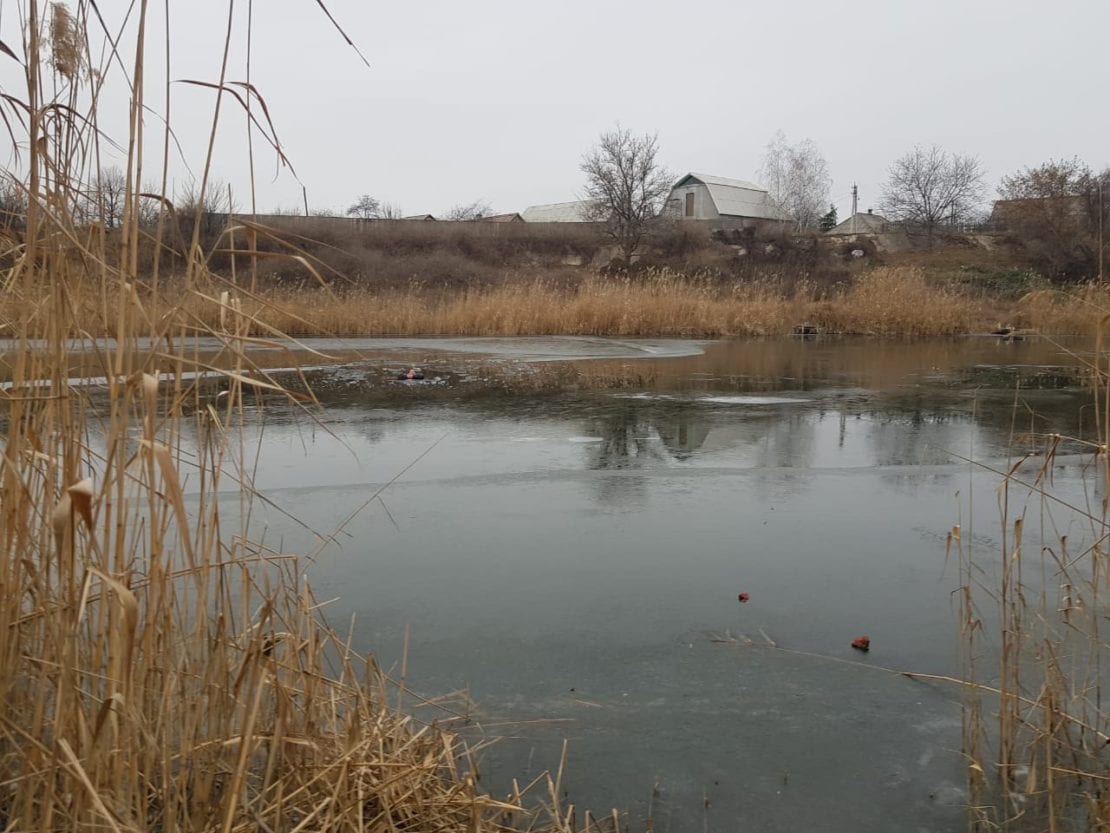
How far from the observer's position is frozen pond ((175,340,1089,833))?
7.35 feet

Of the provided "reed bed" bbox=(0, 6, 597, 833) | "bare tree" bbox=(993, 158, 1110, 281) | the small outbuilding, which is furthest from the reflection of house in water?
the small outbuilding

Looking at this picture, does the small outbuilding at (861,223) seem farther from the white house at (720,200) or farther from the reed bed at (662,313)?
the reed bed at (662,313)

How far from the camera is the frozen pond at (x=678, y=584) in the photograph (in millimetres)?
2240

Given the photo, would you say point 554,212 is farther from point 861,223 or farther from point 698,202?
point 861,223

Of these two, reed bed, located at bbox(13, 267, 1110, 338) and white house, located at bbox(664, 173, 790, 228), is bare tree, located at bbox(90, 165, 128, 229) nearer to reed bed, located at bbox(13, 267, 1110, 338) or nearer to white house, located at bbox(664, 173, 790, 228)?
reed bed, located at bbox(13, 267, 1110, 338)

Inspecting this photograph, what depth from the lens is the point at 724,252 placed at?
41812 millimetres

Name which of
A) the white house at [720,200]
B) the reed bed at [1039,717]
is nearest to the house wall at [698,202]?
the white house at [720,200]

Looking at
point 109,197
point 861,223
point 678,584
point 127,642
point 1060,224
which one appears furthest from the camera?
point 861,223

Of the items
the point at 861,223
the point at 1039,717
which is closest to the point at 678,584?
the point at 1039,717

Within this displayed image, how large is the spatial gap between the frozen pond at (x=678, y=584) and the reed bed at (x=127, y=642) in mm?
333

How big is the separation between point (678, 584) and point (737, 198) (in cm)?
5928

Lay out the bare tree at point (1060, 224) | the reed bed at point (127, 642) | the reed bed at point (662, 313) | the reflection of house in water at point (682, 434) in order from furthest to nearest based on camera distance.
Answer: the bare tree at point (1060, 224), the reed bed at point (662, 313), the reflection of house in water at point (682, 434), the reed bed at point (127, 642)

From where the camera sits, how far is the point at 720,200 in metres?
58.3

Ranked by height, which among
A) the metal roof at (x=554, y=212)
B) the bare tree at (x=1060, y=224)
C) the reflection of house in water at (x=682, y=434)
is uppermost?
the metal roof at (x=554, y=212)
